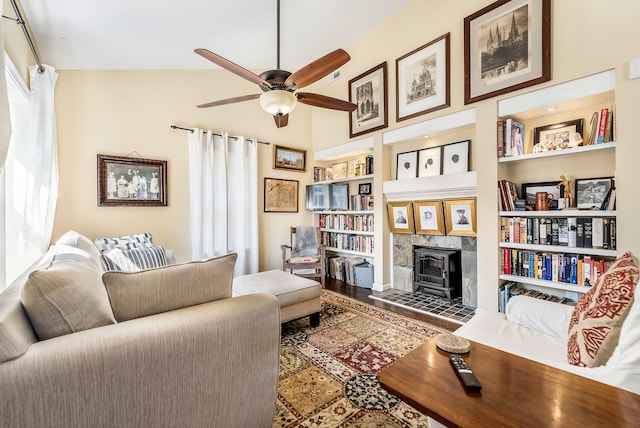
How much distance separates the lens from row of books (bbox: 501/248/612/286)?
7.41 ft

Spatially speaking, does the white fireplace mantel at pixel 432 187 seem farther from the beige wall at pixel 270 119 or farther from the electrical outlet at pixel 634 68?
the electrical outlet at pixel 634 68

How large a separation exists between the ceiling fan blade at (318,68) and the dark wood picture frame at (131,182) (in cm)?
234

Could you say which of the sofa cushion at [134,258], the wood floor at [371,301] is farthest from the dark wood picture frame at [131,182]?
the wood floor at [371,301]

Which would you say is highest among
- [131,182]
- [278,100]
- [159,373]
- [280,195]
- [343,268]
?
[278,100]

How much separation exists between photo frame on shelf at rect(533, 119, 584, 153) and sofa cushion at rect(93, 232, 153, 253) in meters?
4.18

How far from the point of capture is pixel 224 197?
3.89 m

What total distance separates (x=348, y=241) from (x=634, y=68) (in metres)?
3.38

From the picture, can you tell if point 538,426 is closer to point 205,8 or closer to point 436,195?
point 436,195

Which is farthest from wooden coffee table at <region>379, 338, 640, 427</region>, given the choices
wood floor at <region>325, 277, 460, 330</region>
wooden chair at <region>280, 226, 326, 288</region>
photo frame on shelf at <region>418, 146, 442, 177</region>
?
wooden chair at <region>280, 226, 326, 288</region>

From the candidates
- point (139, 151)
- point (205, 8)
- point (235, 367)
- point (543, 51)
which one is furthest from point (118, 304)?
point (543, 51)

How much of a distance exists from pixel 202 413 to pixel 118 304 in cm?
52

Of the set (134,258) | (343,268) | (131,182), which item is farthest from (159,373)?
(343,268)

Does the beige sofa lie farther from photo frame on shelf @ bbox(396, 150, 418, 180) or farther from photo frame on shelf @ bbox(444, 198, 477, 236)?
photo frame on shelf @ bbox(396, 150, 418, 180)

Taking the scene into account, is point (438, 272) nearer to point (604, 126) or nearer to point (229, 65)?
point (604, 126)
